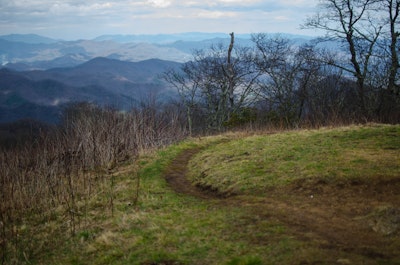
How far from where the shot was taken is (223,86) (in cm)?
3209

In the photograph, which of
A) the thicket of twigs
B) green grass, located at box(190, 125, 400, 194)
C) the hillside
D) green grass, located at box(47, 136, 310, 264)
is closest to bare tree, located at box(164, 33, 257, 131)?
green grass, located at box(190, 125, 400, 194)

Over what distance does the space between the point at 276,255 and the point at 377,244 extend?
55.3 inches

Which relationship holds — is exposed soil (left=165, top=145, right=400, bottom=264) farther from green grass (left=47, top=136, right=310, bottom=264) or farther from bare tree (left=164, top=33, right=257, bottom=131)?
bare tree (left=164, top=33, right=257, bottom=131)

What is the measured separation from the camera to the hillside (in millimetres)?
5258

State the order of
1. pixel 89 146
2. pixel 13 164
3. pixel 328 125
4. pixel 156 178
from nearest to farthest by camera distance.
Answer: pixel 13 164, pixel 156 178, pixel 89 146, pixel 328 125

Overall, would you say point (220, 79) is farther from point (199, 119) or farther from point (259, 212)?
point (259, 212)

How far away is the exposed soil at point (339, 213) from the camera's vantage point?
493 cm

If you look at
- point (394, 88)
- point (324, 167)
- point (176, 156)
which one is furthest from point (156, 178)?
point (394, 88)

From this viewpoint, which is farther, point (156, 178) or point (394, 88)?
point (394, 88)

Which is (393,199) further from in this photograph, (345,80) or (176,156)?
(345,80)

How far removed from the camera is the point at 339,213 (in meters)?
6.33

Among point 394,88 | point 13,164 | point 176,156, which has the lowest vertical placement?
point 176,156

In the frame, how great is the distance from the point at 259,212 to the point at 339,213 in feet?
4.69

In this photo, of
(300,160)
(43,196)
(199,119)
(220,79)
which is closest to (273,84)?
(220,79)
